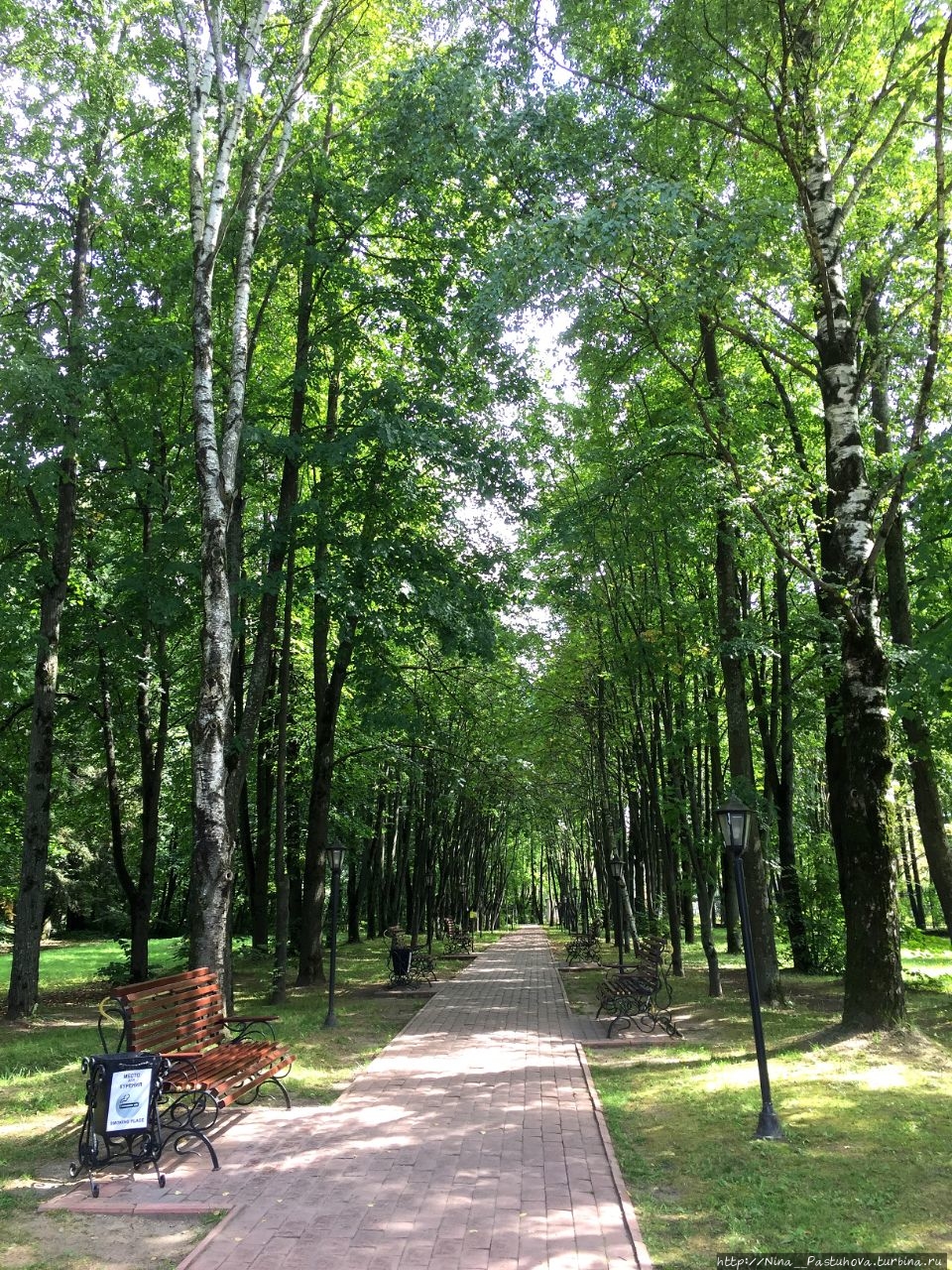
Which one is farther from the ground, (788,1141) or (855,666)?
(855,666)

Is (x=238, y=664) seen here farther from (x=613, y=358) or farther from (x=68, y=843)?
(x=68, y=843)

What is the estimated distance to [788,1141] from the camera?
20.9 feet

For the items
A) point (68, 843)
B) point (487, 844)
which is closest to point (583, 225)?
point (68, 843)

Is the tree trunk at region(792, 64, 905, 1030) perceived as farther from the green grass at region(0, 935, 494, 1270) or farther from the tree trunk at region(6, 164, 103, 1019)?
the tree trunk at region(6, 164, 103, 1019)

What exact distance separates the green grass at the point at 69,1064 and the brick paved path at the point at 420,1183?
0.39 metres

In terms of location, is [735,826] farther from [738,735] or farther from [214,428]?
[214,428]

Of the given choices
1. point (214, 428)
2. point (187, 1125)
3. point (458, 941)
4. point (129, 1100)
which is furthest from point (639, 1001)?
point (458, 941)

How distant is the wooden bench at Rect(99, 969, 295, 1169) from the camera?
6.19 m

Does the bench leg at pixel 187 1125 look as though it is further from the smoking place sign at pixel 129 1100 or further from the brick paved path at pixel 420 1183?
the smoking place sign at pixel 129 1100

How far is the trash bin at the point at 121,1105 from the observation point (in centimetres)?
542

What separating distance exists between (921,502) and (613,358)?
5.03m

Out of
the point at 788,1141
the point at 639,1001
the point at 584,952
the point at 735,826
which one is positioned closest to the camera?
the point at 788,1141

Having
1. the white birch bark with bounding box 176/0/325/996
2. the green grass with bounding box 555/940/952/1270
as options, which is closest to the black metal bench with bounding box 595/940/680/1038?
the green grass with bounding box 555/940/952/1270

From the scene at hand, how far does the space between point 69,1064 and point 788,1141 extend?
7360 mm
